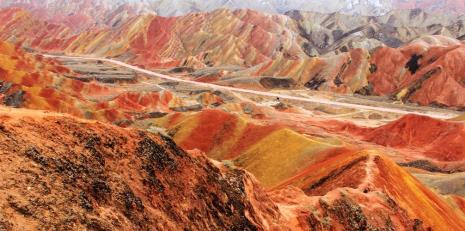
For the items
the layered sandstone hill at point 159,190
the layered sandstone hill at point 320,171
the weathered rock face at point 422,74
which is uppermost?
the layered sandstone hill at point 159,190

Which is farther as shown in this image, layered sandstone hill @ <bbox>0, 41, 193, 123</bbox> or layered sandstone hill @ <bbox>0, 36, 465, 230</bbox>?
layered sandstone hill @ <bbox>0, 41, 193, 123</bbox>

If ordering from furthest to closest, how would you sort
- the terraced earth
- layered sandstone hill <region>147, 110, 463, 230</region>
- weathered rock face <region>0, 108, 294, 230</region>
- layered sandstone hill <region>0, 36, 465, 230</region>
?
layered sandstone hill <region>147, 110, 463, 230</region>, the terraced earth, layered sandstone hill <region>0, 36, 465, 230</region>, weathered rock face <region>0, 108, 294, 230</region>

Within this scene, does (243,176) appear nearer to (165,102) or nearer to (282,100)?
(165,102)

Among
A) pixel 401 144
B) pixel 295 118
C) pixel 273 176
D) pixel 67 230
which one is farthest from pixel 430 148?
pixel 67 230

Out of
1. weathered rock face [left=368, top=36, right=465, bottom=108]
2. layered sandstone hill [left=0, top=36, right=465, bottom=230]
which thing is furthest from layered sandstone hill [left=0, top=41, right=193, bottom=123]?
weathered rock face [left=368, top=36, right=465, bottom=108]

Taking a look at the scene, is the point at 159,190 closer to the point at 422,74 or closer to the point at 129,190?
the point at 129,190

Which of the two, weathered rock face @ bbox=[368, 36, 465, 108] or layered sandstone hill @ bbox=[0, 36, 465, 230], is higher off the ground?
layered sandstone hill @ bbox=[0, 36, 465, 230]

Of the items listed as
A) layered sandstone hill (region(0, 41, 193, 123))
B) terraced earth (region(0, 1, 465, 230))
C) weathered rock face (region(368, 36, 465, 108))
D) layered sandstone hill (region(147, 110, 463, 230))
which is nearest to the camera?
terraced earth (region(0, 1, 465, 230))

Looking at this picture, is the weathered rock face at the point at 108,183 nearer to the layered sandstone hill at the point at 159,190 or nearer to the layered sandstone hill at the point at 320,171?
the layered sandstone hill at the point at 159,190

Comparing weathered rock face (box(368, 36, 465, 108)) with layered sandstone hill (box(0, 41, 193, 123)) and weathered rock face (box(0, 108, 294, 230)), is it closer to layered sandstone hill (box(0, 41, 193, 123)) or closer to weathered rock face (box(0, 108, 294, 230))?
layered sandstone hill (box(0, 41, 193, 123))

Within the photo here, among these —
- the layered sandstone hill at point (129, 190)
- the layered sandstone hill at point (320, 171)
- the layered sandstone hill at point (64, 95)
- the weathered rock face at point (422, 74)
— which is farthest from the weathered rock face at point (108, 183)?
the weathered rock face at point (422, 74)

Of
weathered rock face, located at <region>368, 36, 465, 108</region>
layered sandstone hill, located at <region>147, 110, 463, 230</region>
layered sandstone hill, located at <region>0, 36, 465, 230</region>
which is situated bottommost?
weathered rock face, located at <region>368, 36, 465, 108</region>
